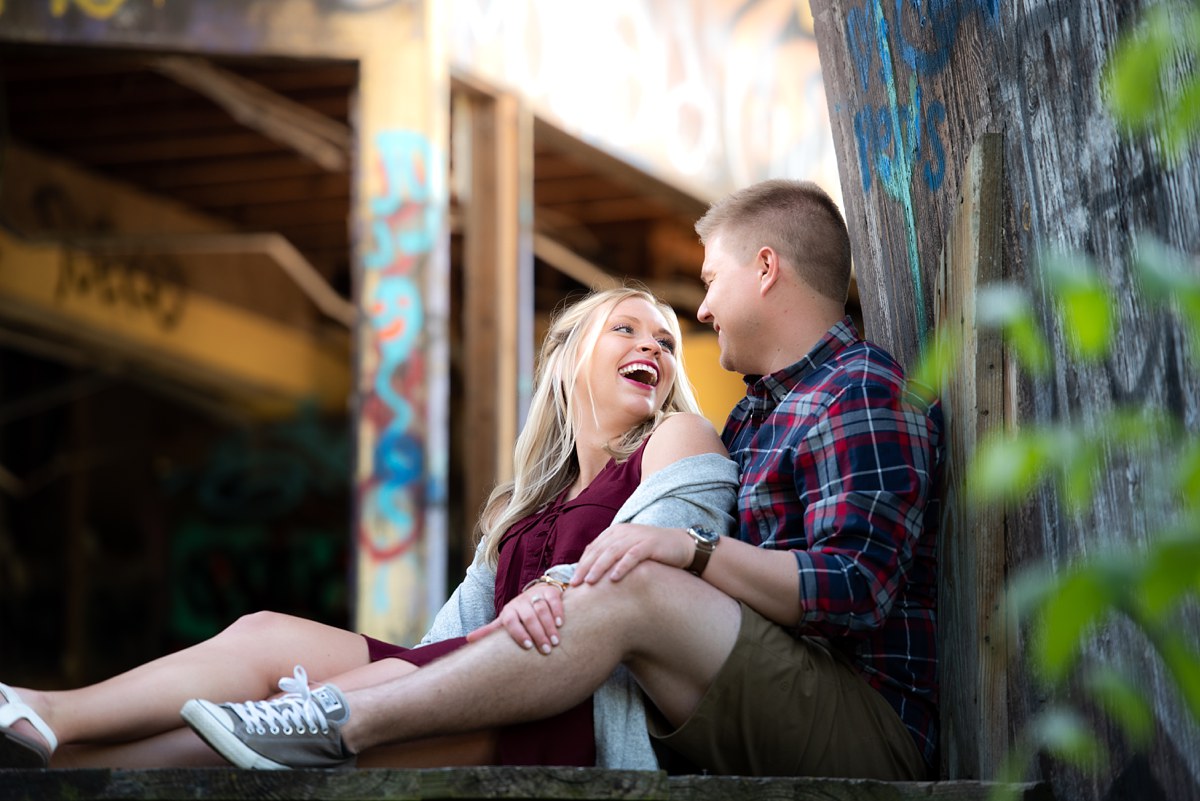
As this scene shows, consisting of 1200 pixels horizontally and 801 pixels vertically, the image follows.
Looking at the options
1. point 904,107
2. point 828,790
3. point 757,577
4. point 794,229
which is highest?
point 904,107

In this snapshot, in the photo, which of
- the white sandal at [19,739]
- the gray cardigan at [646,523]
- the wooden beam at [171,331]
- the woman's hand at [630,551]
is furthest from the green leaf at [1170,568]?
the wooden beam at [171,331]

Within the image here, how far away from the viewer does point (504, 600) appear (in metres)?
3.91

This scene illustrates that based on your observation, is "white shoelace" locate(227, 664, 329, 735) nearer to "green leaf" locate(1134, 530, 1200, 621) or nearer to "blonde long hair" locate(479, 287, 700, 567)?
"blonde long hair" locate(479, 287, 700, 567)

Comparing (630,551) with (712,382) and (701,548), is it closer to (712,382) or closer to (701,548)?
(701,548)

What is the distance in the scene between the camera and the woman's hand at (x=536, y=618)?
2.93 m

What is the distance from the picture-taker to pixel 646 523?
11.0 feet

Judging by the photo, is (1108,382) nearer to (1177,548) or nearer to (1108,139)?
(1108,139)

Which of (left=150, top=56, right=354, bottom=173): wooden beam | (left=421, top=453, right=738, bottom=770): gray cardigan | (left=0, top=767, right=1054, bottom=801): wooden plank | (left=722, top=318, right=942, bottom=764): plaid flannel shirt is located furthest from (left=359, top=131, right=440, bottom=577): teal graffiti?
(left=0, top=767, right=1054, bottom=801): wooden plank

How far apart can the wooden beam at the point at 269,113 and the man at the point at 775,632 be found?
735 cm

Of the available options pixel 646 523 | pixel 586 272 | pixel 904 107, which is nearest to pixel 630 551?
pixel 646 523

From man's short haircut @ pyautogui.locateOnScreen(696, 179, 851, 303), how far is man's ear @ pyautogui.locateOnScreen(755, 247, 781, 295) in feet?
0.07

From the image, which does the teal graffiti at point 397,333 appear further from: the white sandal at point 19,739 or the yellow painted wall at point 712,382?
the white sandal at point 19,739

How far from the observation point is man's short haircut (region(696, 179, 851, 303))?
3752 mm

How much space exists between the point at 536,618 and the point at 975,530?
91 centimetres
